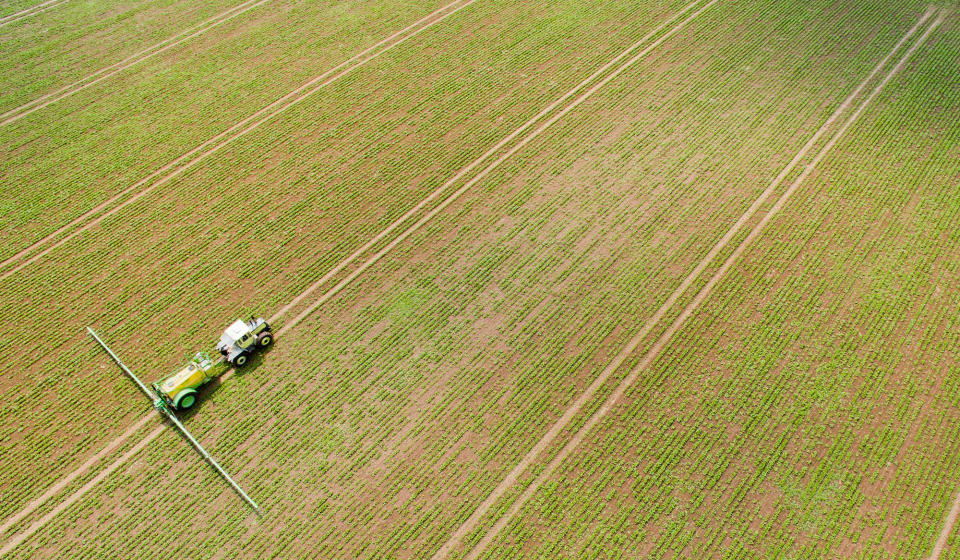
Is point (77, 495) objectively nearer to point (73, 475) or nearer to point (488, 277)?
point (73, 475)

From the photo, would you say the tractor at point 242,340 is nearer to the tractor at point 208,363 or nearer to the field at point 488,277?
the tractor at point 208,363

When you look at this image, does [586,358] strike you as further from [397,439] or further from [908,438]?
[908,438]

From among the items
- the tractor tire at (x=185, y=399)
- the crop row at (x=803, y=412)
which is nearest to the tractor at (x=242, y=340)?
the tractor tire at (x=185, y=399)

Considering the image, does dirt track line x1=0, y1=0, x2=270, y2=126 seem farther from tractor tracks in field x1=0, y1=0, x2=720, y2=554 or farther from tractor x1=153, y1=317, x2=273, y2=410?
tractor x1=153, y1=317, x2=273, y2=410

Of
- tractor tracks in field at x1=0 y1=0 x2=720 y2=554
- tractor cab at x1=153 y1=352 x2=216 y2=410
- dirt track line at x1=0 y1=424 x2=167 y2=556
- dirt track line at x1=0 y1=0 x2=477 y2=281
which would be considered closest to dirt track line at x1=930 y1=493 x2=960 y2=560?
tractor tracks in field at x1=0 y1=0 x2=720 y2=554

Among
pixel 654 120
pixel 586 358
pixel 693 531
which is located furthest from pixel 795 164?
pixel 693 531

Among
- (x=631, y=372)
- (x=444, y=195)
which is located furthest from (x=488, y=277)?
(x=631, y=372)
